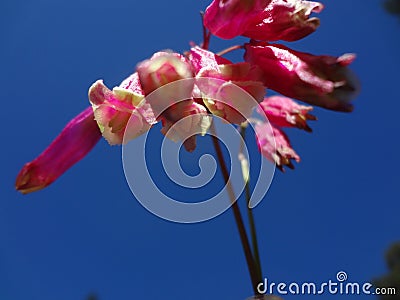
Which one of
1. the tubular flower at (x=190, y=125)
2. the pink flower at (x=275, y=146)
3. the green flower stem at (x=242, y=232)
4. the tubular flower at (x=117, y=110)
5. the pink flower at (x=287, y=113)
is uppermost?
the pink flower at (x=287, y=113)

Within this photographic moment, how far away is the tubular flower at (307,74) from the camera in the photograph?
0.43m

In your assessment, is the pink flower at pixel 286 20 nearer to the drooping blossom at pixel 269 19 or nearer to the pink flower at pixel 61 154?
the drooping blossom at pixel 269 19

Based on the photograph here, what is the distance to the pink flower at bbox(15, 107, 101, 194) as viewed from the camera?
1.80ft

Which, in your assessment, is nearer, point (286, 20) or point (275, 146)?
point (286, 20)

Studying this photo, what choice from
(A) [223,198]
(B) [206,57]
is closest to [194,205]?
(A) [223,198]

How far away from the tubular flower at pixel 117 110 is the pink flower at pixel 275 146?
219 millimetres

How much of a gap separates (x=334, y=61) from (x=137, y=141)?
0.20 meters

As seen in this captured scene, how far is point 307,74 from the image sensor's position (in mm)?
454

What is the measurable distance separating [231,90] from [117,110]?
0.11 meters

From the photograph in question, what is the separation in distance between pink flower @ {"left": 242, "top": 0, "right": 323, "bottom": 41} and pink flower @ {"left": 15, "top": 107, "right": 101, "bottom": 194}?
0.69 ft

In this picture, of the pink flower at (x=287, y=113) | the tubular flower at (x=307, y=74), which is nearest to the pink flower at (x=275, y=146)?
the pink flower at (x=287, y=113)
